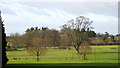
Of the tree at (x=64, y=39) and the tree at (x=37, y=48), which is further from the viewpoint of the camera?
the tree at (x=64, y=39)

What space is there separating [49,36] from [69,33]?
12.7 feet

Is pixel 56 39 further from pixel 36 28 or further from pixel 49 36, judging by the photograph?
pixel 36 28

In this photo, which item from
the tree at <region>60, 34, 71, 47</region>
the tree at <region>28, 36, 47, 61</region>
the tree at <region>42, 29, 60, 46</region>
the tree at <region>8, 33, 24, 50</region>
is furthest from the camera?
the tree at <region>8, 33, 24, 50</region>

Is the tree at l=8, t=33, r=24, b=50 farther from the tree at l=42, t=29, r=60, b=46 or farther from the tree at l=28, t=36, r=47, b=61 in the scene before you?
the tree at l=28, t=36, r=47, b=61

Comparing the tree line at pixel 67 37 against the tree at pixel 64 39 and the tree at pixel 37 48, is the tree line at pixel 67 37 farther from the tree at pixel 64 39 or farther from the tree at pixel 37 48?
the tree at pixel 37 48

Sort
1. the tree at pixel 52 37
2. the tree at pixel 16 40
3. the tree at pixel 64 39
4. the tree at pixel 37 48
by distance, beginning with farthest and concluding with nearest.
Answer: the tree at pixel 16 40 → the tree at pixel 52 37 → the tree at pixel 64 39 → the tree at pixel 37 48

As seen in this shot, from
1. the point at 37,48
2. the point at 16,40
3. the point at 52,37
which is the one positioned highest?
the point at 52,37

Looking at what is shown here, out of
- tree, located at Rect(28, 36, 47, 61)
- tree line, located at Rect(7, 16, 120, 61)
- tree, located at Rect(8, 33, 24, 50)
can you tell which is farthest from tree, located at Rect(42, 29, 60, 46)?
tree, located at Rect(28, 36, 47, 61)

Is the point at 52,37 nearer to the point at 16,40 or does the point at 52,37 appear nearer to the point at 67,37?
the point at 67,37

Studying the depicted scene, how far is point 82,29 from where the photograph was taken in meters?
31.3

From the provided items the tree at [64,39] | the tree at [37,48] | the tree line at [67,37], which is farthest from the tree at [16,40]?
the tree at [64,39]

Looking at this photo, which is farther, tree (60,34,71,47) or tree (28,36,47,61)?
tree (60,34,71,47)

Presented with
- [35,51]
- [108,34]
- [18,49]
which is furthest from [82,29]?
[18,49]

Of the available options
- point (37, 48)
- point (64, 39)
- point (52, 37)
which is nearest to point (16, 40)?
point (52, 37)
